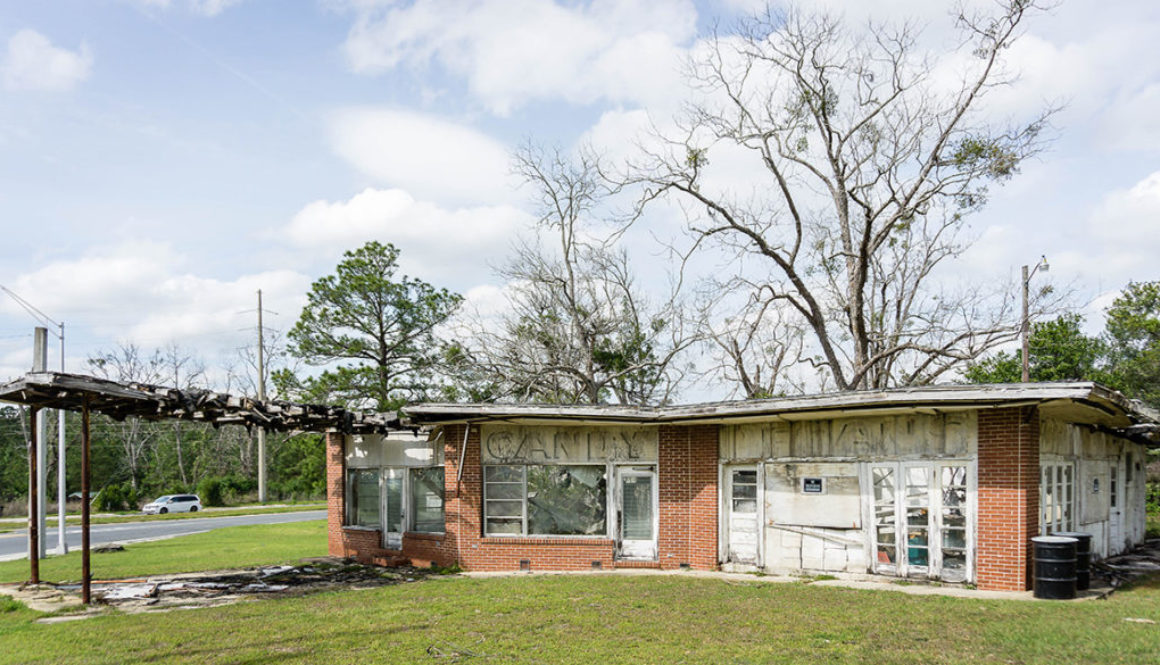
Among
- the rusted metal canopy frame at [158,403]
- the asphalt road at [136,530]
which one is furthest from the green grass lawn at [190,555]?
the rusted metal canopy frame at [158,403]

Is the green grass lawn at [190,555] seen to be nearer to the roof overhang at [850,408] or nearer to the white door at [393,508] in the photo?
the white door at [393,508]

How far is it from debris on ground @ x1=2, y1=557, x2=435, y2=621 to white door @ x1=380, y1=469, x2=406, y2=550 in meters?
0.92

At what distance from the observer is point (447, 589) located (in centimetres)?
1370

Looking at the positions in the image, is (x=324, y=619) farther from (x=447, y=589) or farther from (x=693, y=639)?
(x=693, y=639)

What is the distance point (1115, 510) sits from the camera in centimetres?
1791

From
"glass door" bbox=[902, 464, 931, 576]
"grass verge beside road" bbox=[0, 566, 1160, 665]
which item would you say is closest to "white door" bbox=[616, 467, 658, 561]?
"grass verge beside road" bbox=[0, 566, 1160, 665]

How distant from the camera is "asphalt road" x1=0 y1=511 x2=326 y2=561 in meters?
26.2

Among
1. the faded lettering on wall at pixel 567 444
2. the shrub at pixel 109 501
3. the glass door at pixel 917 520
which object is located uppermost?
the faded lettering on wall at pixel 567 444

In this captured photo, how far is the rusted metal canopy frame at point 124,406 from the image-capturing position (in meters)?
12.0

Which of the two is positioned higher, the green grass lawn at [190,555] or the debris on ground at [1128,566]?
the debris on ground at [1128,566]

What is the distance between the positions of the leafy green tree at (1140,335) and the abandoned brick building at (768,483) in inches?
862

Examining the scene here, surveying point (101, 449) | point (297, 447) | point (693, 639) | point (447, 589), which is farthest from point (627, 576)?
point (101, 449)

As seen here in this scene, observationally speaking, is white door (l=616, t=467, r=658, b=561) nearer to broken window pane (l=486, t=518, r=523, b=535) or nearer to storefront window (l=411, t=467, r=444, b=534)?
broken window pane (l=486, t=518, r=523, b=535)

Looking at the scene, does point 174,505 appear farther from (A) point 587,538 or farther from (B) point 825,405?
(B) point 825,405
